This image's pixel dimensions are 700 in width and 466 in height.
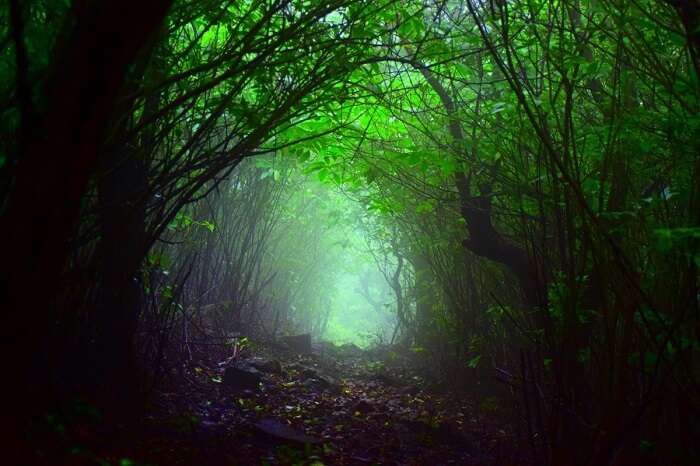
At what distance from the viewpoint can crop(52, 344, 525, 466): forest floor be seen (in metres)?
2.95

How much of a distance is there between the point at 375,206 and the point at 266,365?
230cm

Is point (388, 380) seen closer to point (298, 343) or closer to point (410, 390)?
point (410, 390)

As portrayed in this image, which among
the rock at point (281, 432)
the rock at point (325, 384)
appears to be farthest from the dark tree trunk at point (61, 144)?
the rock at point (325, 384)

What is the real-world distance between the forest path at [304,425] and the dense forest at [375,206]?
1.1 inches

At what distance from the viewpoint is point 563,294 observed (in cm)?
257

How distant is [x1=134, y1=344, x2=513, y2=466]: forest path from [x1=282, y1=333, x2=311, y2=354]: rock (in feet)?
6.02

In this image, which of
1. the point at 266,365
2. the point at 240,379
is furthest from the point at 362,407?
the point at 266,365

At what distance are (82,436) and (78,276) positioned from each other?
29.8 inches

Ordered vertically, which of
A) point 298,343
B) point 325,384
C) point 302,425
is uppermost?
point 298,343

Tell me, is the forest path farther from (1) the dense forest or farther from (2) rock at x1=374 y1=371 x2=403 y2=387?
(2) rock at x1=374 y1=371 x2=403 y2=387

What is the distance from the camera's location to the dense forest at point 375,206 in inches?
47.2

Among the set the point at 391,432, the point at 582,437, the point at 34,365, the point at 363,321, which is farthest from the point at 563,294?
the point at 363,321

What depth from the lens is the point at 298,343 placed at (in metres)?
8.18

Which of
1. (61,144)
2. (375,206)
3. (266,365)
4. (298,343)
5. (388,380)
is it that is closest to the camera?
(61,144)
